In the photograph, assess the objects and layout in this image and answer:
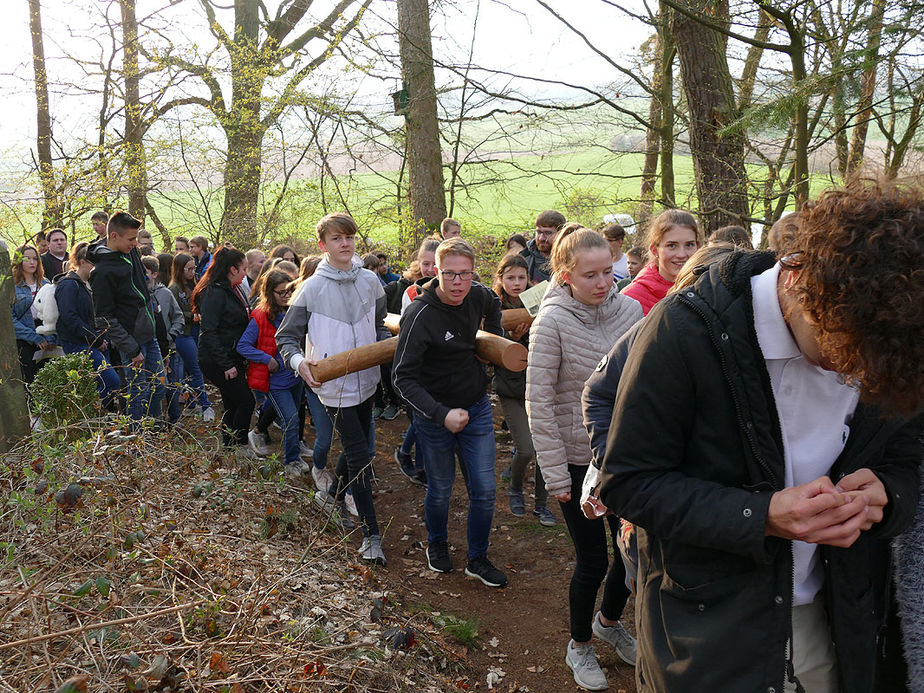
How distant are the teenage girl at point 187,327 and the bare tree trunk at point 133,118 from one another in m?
5.28

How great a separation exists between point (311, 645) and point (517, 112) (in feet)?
33.9

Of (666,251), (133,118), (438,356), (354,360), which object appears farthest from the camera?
(133,118)

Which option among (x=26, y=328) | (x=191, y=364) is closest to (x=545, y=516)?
(x=191, y=364)

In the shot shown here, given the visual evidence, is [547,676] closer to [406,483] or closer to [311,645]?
[311,645]

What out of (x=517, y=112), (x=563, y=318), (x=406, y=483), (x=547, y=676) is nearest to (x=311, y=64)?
(x=517, y=112)

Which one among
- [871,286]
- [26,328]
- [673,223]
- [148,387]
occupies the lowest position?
[148,387]

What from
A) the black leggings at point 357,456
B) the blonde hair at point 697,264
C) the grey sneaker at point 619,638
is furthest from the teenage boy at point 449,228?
the blonde hair at point 697,264

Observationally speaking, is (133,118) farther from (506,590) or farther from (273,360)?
(506,590)

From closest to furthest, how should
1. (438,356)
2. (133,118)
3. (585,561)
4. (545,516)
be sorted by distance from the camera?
(585,561) → (438,356) → (545,516) → (133,118)

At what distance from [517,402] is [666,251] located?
2.04 meters

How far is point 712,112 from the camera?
25.9ft

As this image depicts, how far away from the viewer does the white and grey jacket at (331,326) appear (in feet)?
18.0

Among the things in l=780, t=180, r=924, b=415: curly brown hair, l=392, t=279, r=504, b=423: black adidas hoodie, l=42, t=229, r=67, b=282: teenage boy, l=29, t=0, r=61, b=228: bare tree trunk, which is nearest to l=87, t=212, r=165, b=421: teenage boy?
l=392, t=279, r=504, b=423: black adidas hoodie

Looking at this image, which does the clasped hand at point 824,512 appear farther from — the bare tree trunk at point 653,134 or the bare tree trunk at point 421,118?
the bare tree trunk at point 421,118
